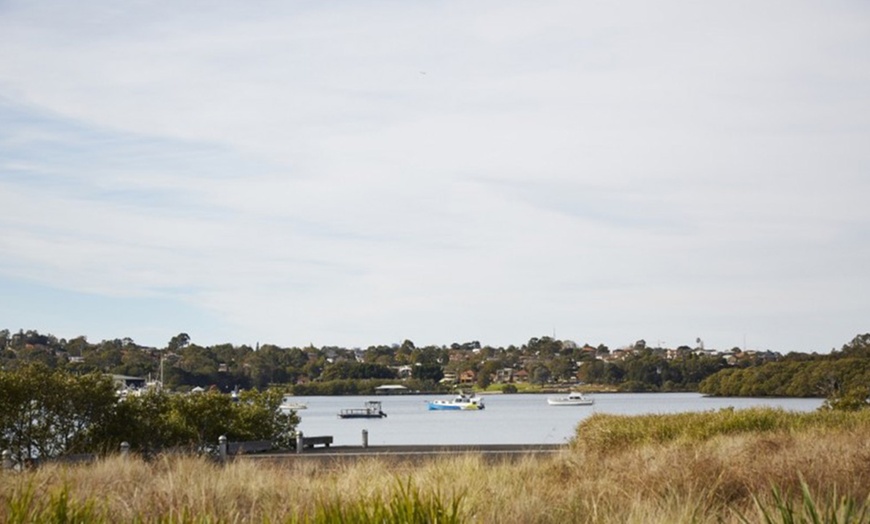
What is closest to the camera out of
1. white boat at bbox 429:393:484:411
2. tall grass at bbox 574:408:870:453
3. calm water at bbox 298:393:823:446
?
tall grass at bbox 574:408:870:453

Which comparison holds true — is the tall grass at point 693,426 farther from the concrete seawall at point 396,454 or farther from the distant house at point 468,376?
the distant house at point 468,376

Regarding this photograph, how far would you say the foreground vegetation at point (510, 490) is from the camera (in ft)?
36.2

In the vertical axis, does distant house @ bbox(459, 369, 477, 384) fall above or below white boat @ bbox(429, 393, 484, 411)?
above

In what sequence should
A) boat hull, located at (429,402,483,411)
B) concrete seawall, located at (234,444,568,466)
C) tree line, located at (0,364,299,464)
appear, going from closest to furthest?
concrete seawall, located at (234,444,568,466), tree line, located at (0,364,299,464), boat hull, located at (429,402,483,411)

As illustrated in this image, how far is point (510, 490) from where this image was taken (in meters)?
14.5

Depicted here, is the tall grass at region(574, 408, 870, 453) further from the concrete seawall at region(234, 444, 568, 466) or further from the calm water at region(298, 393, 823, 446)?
the calm water at region(298, 393, 823, 446)

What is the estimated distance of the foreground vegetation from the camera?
36.2 feet

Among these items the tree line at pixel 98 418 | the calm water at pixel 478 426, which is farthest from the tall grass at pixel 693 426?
the calm water at pixel 478 426

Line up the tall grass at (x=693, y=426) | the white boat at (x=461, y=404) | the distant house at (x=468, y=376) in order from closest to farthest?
the tall grass at (x=693, y=426) → the white boat at (x=461, y=404) → the distant house at (x=468, y=376)

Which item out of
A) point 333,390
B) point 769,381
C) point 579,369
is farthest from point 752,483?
point 579,369

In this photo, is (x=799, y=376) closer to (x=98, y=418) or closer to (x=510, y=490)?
(x=98, y=418)

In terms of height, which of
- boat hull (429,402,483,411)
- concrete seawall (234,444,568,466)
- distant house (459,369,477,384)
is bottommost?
concrete seawall (234,444,568,466)

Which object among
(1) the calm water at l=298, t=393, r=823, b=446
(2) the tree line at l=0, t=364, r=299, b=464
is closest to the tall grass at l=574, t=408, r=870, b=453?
(2) the tree line at l=0, t=364, r=299, b=464

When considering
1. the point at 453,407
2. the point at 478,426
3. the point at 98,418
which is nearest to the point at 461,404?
the point at 453,407
